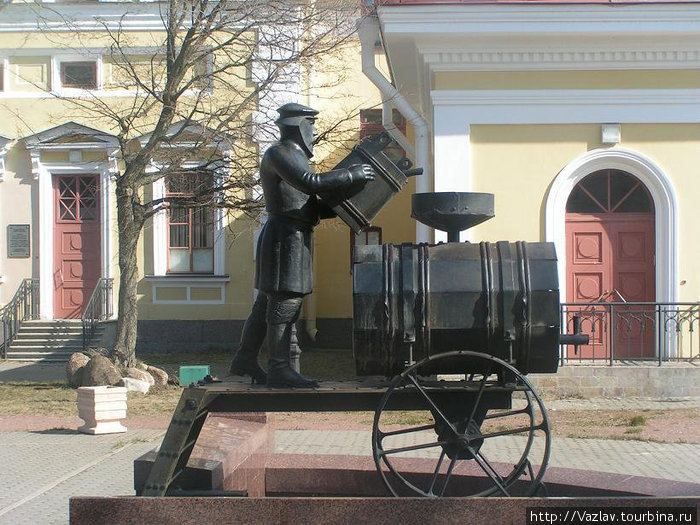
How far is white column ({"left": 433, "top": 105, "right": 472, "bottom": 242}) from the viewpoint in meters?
13.8

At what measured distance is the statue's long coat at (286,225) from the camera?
5262 mm

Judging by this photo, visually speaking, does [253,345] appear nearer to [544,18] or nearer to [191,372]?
[191,372]

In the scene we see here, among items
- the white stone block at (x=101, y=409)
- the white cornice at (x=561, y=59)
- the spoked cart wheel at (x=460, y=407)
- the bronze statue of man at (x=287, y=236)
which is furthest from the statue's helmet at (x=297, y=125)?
the white cornice at (x=561, y=59)

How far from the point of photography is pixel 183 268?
20391 millimetres

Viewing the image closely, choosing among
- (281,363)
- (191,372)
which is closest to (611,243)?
(191,372)

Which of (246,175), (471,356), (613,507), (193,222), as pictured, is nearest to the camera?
(613,507)

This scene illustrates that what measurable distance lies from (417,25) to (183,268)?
29.4 ft

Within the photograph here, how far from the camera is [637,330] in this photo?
1387 cm

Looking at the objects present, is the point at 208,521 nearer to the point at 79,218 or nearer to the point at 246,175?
the point at 246,175

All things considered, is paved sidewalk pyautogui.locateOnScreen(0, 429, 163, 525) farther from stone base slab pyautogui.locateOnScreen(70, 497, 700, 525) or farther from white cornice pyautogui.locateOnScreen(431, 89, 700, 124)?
white cornice pyautogui.locateOnScreen(431, 89, 700, 124)

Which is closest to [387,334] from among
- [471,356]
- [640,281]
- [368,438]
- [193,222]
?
[471,356]

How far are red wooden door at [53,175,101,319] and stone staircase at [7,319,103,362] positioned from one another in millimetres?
657

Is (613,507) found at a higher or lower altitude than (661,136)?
lower

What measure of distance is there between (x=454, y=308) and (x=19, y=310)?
16820 millimetres
